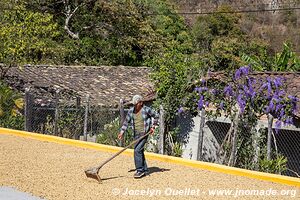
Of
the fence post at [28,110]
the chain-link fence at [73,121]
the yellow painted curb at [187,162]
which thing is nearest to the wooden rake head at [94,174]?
→ the yellow painted curb at [187,162]

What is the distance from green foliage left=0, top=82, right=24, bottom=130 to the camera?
16.6m

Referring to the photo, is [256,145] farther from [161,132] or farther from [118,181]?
[118,181]

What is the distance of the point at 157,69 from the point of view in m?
15.3

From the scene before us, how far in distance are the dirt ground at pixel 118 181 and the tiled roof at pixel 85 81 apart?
9.72 m

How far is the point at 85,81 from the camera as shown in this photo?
964 inches

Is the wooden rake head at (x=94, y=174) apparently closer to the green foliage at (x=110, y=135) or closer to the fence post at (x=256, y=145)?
the fence post at (x=256, y=145)

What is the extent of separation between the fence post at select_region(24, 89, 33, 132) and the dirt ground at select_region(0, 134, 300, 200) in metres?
3.51

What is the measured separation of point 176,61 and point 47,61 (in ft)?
58.5

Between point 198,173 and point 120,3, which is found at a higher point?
point 120,3

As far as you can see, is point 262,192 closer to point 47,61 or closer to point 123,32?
point 47,61

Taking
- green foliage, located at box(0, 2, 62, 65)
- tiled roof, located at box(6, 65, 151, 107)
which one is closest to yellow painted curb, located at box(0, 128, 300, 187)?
tiled roof, located at box(6, 65, 151, 107)

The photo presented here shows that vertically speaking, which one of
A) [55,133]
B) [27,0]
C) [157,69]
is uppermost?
[27,0]

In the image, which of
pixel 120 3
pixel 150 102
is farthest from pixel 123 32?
pixel 150 102

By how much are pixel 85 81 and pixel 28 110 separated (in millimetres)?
9112
